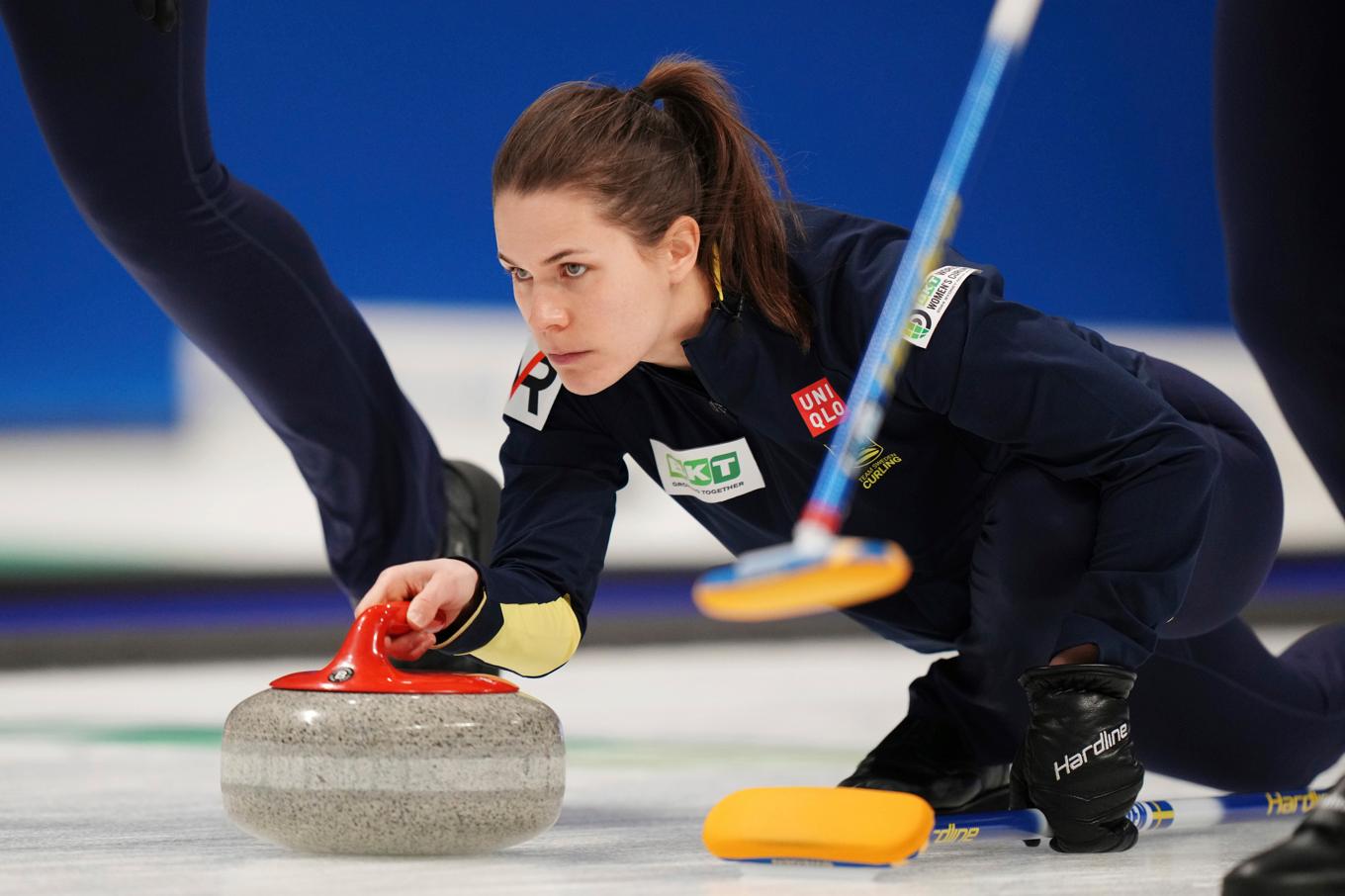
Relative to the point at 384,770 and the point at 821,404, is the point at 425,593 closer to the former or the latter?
the point at 384,770

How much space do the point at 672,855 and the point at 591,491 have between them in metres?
0.41

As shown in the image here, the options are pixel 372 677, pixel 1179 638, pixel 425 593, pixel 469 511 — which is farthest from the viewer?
pixel 469 511

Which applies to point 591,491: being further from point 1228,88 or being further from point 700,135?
point 1228,88

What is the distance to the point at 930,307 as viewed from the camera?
1.20 m

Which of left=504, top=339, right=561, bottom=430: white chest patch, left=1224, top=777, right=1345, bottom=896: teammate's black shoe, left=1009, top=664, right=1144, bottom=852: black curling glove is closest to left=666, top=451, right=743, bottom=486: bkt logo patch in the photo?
left=504, top=339, right=561, bottom=430: white chest patch

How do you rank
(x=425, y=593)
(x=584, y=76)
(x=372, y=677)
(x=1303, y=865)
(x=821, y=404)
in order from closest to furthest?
(x=1303, y=865)
(x=372, y=677)
(x=425, y=593)
(x=821, y=404)
(x=584, y=76)

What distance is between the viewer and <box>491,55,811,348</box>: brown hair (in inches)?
48.8

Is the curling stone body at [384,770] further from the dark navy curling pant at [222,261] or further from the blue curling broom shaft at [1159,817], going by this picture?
the dark navy curling pant at [222,261]

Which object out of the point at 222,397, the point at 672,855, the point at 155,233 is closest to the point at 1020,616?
the point at 672,855

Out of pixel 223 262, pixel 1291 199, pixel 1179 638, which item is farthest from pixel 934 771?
pixel 223 262

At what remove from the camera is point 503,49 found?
134 inches

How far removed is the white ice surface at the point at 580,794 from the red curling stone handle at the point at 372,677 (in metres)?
0.12

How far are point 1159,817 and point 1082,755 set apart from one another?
17 cm

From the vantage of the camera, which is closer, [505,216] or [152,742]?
[505,216]
